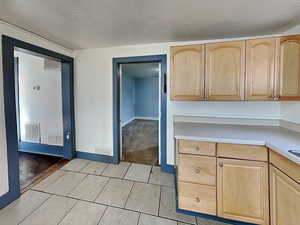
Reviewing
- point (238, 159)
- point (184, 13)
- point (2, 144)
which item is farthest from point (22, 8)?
point (238, 159)

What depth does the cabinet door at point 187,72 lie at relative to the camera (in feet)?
5.81

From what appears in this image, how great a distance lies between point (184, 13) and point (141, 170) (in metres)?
2.38

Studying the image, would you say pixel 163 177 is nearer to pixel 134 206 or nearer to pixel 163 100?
pixel 134 206

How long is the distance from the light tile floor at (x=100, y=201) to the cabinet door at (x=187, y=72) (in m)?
1.35

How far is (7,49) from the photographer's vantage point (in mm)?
1709

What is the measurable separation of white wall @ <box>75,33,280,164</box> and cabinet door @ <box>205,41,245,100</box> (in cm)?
53

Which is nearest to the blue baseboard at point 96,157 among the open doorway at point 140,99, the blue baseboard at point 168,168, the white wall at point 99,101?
the white wall at point 99,101

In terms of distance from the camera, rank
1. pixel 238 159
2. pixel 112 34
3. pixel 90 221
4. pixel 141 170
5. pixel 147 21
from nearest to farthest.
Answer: pixel 238 159
pixel 90 221
pixel 147 21
pixel 112 34
pixel 141 170

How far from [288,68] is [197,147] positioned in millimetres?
1342

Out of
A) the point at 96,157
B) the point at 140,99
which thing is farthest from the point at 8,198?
the point at 140,99

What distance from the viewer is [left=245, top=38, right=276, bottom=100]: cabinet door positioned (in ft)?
5.22

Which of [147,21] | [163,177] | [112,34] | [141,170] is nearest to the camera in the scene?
[147,21]

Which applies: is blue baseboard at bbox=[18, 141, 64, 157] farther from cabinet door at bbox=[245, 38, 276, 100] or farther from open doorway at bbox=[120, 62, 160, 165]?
cabinet door at bbox=[245, 38, 276, 100]

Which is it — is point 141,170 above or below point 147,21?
below
